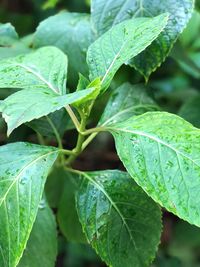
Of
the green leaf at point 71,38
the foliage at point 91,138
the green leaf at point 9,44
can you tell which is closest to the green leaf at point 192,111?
the foliage at point 91,138

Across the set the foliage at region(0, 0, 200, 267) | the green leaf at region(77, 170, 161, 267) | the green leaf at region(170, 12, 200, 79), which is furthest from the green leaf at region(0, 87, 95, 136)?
the green leaf at region(170, 12, 200, 79)

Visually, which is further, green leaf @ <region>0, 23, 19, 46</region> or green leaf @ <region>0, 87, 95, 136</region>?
green leaf @ <region>0, 23, 19, 46</region>

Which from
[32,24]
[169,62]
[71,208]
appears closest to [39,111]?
[71,208]

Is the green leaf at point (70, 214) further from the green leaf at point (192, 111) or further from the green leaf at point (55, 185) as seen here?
the green leaf at point (192, 111)

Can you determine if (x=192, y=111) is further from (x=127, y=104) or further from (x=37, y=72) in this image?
(x=37, y=72)

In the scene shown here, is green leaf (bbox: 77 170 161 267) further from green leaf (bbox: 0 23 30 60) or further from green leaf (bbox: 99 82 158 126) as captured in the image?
green leaf (bbox: 0 23 30 60)
